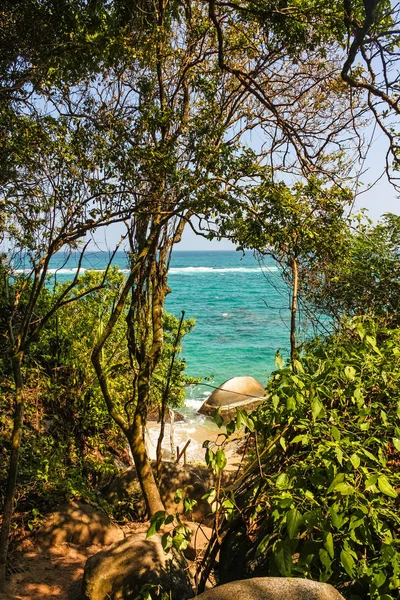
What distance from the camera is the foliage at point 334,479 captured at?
1.88 meters

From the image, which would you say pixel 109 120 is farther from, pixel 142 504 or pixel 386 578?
pixel 142 504

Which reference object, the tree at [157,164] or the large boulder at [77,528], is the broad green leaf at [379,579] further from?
the large boulder at [77,528]

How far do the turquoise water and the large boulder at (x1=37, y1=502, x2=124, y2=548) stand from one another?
2886mm

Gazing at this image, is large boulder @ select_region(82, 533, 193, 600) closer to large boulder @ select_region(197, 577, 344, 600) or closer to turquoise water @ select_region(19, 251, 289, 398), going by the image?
large boulder @ select_region(197, 577, 344, 600)

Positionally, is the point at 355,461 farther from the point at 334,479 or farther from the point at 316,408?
the point at 316,408

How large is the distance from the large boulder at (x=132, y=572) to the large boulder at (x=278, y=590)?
1624 mm

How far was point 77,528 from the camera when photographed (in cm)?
529

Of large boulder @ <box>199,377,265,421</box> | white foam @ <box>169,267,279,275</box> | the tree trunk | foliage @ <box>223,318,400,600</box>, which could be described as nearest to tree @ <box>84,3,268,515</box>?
the tree trunk

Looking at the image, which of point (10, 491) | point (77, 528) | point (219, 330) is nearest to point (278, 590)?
point (10, 491)

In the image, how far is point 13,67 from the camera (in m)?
4.33

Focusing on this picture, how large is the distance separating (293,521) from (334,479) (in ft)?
0.78

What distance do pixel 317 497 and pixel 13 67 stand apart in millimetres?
4401

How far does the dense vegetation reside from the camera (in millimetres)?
2127

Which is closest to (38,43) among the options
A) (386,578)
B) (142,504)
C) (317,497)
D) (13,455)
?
(13,455)
